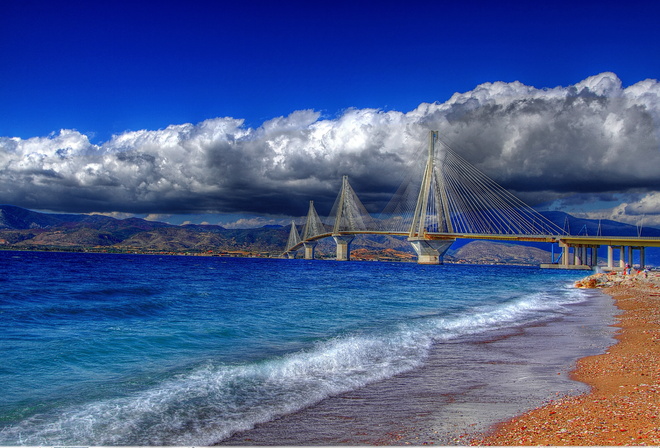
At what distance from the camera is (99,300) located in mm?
22031

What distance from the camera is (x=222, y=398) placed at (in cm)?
779

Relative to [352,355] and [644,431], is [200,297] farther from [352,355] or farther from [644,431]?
[644,431]

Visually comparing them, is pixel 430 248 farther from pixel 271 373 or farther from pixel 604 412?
pixel 604 412

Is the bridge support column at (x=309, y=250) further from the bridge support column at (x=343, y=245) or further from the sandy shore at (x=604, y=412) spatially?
the sandy shore at (x=604, y=412)

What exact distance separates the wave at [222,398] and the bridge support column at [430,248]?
75745 millimetres

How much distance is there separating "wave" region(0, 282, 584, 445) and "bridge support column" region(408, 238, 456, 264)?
7574 cm

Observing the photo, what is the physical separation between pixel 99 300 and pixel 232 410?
17.5 m

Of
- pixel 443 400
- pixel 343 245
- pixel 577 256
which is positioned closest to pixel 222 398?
pixel 443 400

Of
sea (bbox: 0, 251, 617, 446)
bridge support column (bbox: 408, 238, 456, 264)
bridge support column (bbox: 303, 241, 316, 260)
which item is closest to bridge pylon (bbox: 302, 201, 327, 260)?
bridge support column (bbox: 303, 241, 316, 260)

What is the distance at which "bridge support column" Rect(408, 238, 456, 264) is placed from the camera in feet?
288

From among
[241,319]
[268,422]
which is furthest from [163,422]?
[241,319]

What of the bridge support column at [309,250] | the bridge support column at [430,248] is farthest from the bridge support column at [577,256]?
the bridge support column at [309,250]

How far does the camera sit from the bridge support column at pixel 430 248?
3460 inches

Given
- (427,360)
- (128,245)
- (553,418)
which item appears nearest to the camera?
(553,418)
